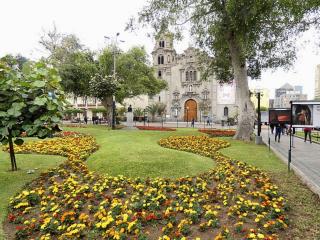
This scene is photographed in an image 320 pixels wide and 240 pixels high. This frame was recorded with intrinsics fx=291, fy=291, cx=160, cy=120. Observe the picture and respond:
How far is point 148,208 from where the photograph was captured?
5758 millimetres

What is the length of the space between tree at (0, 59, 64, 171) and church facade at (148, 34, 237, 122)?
49.8 metres

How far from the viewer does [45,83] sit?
24.8 ft

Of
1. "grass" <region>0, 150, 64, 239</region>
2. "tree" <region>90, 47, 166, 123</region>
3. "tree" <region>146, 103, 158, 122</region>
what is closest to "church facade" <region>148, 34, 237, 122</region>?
"tree" <region>146, 103, 158, 122</region>

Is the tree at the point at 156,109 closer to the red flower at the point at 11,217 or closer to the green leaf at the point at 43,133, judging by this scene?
the green leaf at the point at 43,133

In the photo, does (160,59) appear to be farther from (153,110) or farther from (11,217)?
(11,217)

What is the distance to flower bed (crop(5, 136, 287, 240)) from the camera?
4.91m

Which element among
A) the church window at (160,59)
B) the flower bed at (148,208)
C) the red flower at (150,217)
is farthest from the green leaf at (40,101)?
the church window at (160,59)

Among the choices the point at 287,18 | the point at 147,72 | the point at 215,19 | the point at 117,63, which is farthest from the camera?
the point at 147,72

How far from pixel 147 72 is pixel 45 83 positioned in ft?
95.1

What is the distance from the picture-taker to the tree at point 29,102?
7141mm

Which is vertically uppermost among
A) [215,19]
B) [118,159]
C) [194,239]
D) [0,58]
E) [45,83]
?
[215,19]

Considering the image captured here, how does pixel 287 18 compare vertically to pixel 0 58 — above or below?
above

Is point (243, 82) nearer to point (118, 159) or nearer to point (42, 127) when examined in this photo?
point (118, 159)

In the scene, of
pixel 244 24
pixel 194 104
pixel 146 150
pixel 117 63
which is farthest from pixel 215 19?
pixel 194 104
